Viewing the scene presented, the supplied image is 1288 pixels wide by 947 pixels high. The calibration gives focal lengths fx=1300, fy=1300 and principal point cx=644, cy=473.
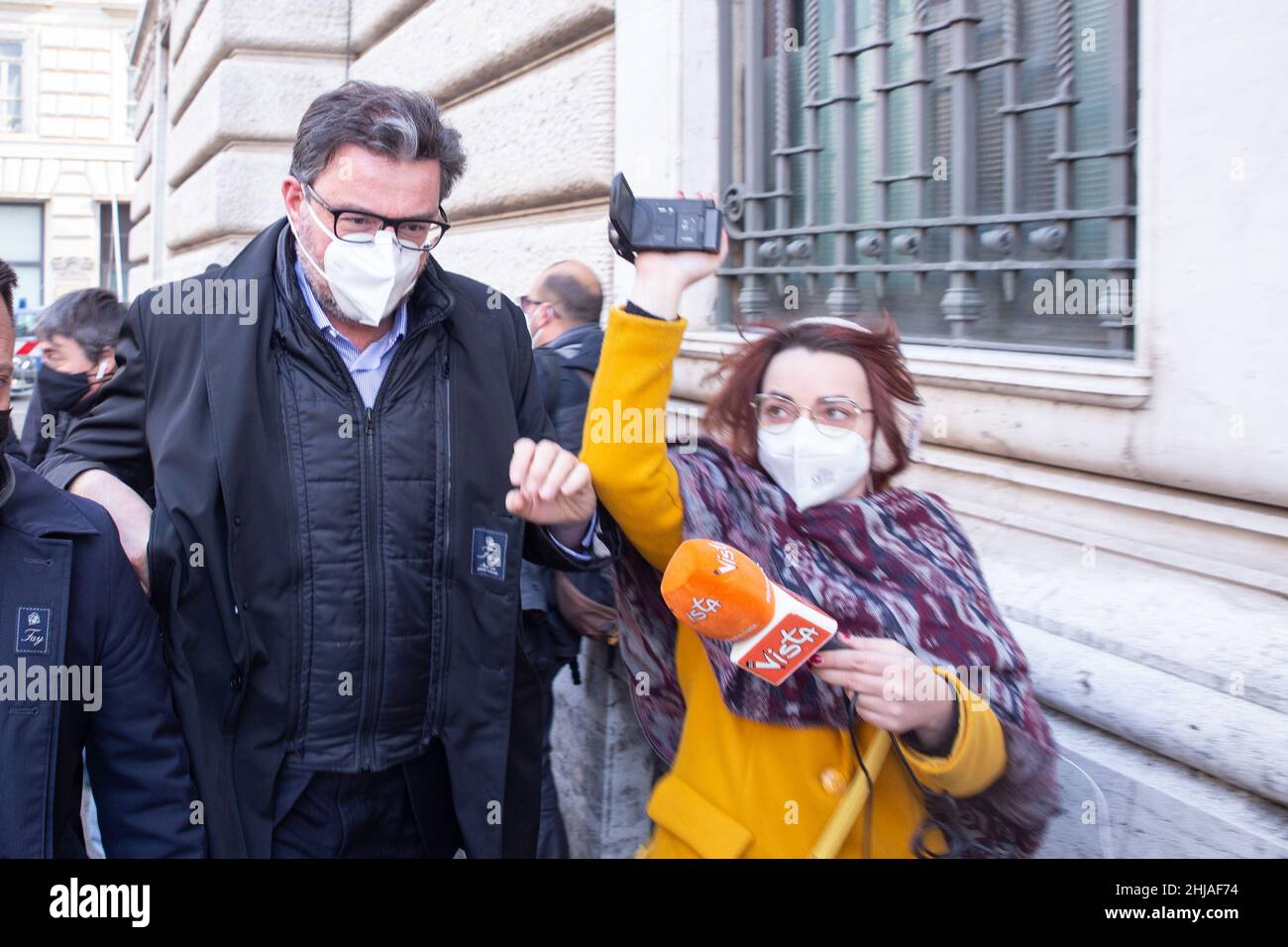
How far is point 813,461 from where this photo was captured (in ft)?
6.72

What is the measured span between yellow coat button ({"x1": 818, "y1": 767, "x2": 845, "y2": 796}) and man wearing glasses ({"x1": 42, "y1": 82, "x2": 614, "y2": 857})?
52 cm

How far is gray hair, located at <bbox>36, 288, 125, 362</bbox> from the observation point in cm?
415

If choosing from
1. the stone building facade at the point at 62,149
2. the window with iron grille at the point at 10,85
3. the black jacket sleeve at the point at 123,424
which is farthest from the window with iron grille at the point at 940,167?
the window with iron grille at the point at 10,85

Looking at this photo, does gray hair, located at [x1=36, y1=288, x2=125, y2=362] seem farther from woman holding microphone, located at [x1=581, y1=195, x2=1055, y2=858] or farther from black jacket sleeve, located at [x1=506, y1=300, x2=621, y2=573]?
woman holding microphone, located at [x1=581, y1=195, x2=1055, y2=858]

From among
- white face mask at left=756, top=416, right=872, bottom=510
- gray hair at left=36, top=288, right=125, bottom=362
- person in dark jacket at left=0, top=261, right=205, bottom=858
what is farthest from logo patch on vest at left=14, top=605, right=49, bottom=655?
gray hair at left=36, top=288, right=125, bottom=362

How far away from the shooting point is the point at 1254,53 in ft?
7.30

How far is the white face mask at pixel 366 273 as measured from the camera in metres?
2.17

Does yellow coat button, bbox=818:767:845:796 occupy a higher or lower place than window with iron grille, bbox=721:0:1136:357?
lower

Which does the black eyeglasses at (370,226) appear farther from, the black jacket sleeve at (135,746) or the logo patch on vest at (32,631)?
the logo patch on vest at (32,631)
